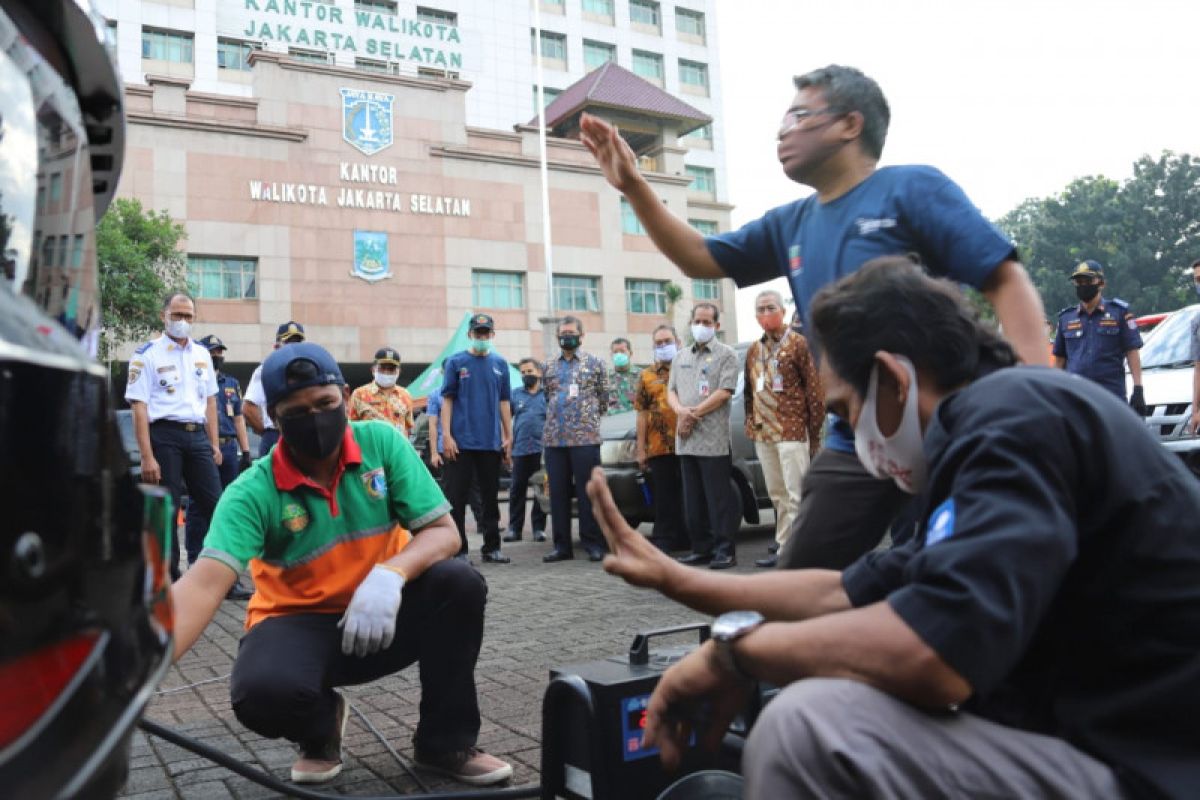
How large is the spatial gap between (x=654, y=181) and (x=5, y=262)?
3975 centimetres

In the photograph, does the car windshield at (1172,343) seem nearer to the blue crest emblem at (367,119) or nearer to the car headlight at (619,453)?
the car headlight at (619,453)

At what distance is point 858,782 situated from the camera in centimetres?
151

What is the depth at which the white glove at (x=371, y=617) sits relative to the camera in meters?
2.94

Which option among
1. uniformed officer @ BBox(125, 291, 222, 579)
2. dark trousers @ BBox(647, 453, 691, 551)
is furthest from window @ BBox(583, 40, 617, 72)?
uniformed officer @ BBox(125, 291, 222, 579)

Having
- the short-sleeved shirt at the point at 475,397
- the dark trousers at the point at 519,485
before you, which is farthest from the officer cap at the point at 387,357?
the dark trousers at the point at 519,485

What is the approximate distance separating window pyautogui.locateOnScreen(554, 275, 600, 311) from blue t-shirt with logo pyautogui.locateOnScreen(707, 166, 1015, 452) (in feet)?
110

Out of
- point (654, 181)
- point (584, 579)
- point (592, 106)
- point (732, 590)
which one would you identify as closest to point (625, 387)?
point (584, 579)

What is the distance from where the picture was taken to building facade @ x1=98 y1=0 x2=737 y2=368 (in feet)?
104

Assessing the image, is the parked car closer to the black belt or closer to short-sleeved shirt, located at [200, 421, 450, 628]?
short-sleeved shirt, located at [200, 421, 450, 628]

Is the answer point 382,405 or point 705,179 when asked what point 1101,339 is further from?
point 705,179

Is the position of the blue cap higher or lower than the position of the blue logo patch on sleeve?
higher

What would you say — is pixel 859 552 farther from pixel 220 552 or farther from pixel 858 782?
pixel 220 552

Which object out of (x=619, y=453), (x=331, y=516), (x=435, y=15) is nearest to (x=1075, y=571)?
(x=331, y=516)

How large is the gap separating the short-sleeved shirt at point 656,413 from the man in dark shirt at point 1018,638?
6513mm
